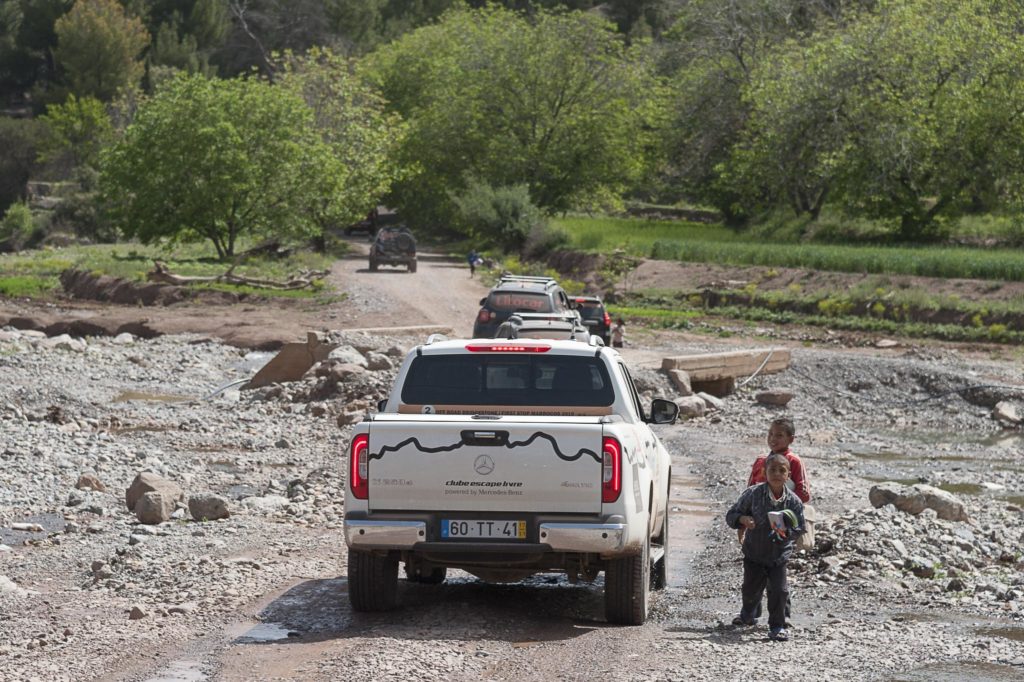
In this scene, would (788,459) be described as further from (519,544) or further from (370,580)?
(370,580)

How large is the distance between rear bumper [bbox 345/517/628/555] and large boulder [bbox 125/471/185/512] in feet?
18.1

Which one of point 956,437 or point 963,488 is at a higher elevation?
point 963,488

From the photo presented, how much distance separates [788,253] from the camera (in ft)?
154

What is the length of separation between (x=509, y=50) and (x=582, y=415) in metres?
58.1

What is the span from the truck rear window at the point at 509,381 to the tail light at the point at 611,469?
45.9 inches

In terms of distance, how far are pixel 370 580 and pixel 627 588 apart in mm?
1704

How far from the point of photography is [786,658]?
8.41 m

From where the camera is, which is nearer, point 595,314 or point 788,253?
point 595,314

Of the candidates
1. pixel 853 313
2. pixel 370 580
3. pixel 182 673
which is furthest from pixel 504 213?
pixel 182 673

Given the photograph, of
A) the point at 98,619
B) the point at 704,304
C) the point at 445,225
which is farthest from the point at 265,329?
the point at 445,225

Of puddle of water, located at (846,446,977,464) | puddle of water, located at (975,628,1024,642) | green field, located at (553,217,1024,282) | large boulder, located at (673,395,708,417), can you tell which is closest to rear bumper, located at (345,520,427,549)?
puddle of water, located at (975,628,1024,642)

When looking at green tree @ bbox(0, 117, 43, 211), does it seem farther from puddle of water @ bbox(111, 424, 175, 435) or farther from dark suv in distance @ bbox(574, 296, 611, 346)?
puddle of water @ bbox(111, 424, 175, 435)

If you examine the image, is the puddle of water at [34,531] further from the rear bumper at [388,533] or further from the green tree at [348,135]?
the green tree at [348,135]

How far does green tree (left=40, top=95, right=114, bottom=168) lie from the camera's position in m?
81.6
